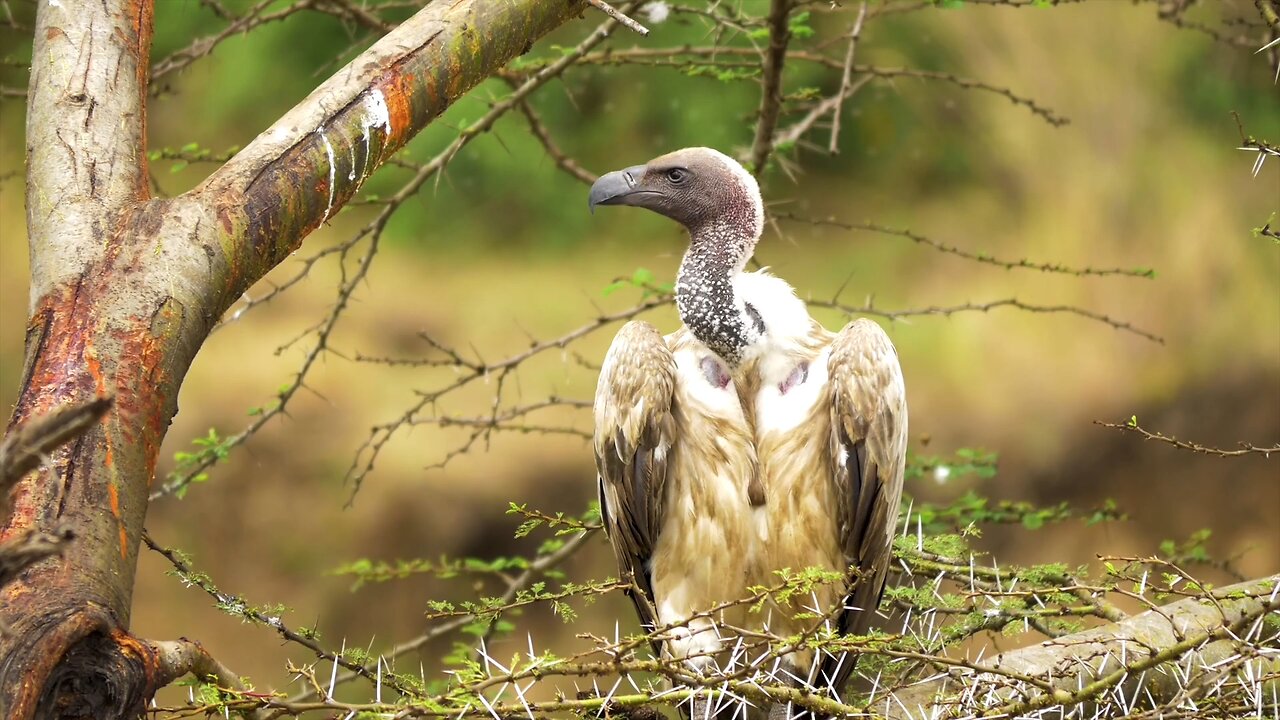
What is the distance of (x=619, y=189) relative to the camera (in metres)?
3.40

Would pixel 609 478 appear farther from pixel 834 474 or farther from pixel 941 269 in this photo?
pixel 941 269

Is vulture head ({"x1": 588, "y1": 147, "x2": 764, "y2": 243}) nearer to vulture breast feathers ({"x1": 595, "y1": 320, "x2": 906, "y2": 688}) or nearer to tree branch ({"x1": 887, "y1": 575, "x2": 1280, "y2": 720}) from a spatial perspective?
vulture breast feathers ({"x1": 595, "y1": 320, "x2": 906, "y2": 688})

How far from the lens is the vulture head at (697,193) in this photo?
3359 mm

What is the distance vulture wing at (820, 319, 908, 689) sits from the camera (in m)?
3.10

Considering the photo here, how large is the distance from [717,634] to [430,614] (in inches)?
40.7

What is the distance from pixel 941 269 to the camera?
814 centimetres

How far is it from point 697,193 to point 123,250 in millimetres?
1656

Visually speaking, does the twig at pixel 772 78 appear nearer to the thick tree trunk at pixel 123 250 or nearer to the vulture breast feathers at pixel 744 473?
the vulture breast feathers at pixel 744 473

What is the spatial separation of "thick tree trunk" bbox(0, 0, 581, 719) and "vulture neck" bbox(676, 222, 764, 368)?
85 cm

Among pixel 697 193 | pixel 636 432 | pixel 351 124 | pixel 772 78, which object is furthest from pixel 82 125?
pixel 772 78

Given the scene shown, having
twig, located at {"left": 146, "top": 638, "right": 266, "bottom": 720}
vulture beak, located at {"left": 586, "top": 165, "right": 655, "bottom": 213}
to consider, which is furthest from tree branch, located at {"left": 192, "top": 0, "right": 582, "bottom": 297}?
vulture beak, located at {"left": 586, "top": 165, "right": 655, "bottom": 213}

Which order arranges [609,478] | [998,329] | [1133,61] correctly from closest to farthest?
[609,478]
[1133,61]
[998,329]

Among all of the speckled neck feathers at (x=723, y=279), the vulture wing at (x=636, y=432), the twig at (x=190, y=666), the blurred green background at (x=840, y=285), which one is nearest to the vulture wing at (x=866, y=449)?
the speckled neck feathers at (x=723, y=279)

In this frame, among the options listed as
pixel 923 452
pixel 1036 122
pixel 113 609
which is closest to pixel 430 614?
pixel 113 609
